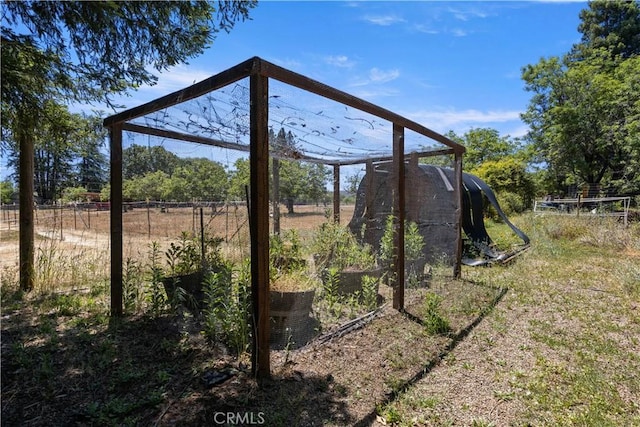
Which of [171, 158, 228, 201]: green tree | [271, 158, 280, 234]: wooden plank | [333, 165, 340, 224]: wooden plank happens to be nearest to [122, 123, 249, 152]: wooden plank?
[171, 158, 228, 201]: green tree

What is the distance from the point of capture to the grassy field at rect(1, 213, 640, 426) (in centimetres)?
188

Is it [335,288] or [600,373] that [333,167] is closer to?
[335,288]

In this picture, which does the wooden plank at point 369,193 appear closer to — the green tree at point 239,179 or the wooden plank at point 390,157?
the wooden plank at point 390,157

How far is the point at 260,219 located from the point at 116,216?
6.01 feet

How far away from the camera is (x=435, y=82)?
18.4 ft

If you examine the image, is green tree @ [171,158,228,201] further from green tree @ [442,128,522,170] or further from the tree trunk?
green tree @ [442,128,522,170]

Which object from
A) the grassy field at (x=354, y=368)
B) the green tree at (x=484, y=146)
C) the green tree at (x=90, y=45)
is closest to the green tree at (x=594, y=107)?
the green tree at (x=484, y=146)

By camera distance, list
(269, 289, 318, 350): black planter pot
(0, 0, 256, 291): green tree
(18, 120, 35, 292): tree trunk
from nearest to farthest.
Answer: (0, 0, 256, 291): green tree, (269, 289, 318, 350): black planter pot, (18, 120, 35, 292): tree trunk

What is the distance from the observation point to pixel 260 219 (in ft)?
6.89

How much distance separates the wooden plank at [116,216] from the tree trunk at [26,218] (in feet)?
5.69

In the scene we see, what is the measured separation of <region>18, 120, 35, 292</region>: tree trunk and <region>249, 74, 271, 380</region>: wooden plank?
3.56 metres

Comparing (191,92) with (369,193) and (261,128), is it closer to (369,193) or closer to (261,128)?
(261,128)

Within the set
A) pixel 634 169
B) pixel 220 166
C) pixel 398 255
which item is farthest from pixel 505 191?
pixel 220 166

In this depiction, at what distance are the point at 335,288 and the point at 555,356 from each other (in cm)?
184
